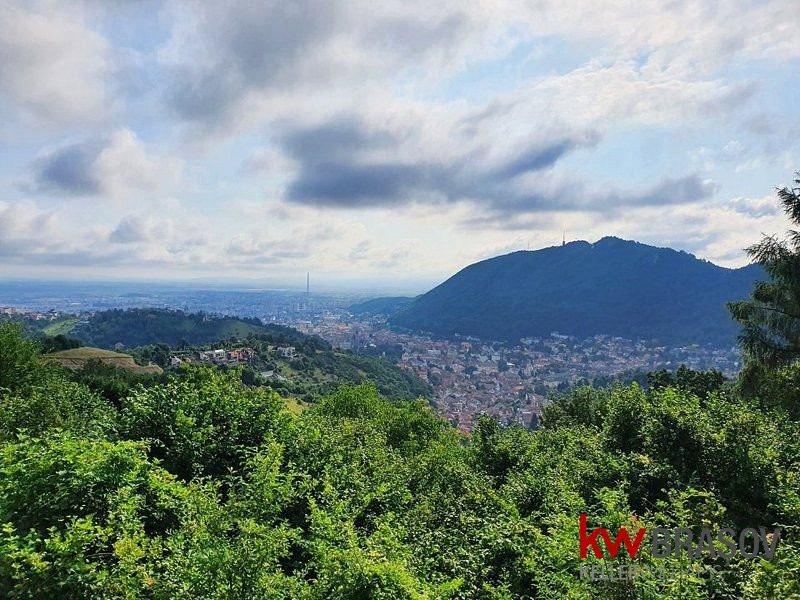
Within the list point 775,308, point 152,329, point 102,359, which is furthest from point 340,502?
point 152,329

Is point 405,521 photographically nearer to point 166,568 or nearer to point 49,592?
point 166,568

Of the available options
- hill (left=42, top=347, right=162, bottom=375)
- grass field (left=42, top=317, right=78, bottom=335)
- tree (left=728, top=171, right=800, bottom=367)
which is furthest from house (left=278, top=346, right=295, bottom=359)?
tree (left=728, top=171, right=800, bottom=367)

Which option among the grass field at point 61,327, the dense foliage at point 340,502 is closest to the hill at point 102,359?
the dense foliage at point 340,502

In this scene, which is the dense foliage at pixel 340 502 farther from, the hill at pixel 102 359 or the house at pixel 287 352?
the house at pixel 287 352

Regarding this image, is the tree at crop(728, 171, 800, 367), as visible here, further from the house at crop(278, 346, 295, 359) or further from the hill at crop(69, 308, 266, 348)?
the hill at crop(69, 308, 266, 348)

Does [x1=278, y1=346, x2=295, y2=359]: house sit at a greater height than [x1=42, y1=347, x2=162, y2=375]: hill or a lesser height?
lesser

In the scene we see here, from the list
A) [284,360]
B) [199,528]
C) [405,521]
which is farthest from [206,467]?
[284,360]
